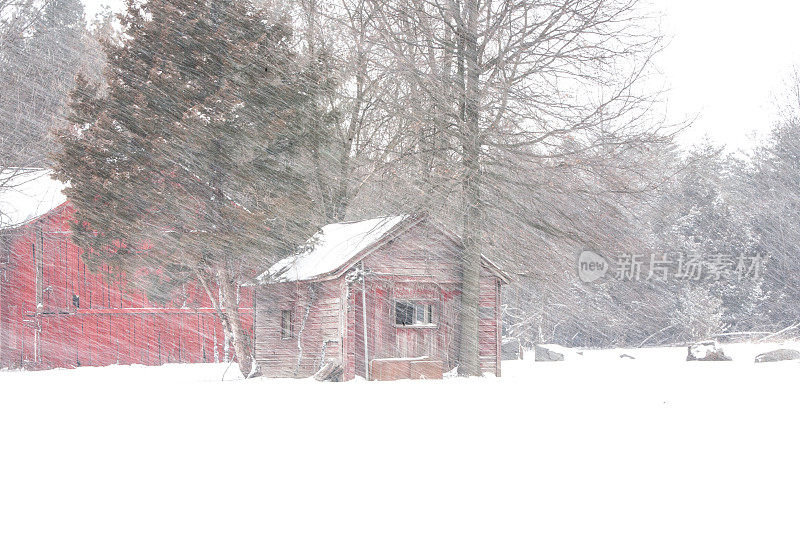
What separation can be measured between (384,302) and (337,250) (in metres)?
2.05

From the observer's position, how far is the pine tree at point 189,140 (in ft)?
73.4

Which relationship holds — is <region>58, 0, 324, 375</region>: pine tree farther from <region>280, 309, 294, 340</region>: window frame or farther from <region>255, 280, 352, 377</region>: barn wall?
<region>280, 309, 294, 340</region>: window frame

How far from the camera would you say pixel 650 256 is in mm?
42719

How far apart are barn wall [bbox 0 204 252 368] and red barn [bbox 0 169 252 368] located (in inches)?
1.2

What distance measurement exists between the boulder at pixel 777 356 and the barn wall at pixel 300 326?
14727 mm

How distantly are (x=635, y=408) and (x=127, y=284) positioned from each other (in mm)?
18678

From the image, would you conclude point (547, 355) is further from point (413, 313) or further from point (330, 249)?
point (330, 249)

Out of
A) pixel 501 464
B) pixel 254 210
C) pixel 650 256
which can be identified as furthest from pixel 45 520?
pixel 650 256

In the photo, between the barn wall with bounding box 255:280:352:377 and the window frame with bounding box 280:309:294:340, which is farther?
the window frame with bounding box 280:309:294:340

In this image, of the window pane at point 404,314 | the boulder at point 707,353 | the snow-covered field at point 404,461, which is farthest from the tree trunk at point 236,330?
the boulder at point 707,353

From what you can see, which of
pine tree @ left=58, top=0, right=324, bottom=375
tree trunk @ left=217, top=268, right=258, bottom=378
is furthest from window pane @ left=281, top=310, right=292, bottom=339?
pine tree @ left=58, top=0, right=324, bottom=375

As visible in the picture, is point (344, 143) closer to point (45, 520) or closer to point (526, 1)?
point (526, 1)

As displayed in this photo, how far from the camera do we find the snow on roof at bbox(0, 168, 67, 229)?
27.2 m

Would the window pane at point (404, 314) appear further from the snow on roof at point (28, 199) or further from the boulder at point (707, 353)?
the snow on roof at point (28, 199)
